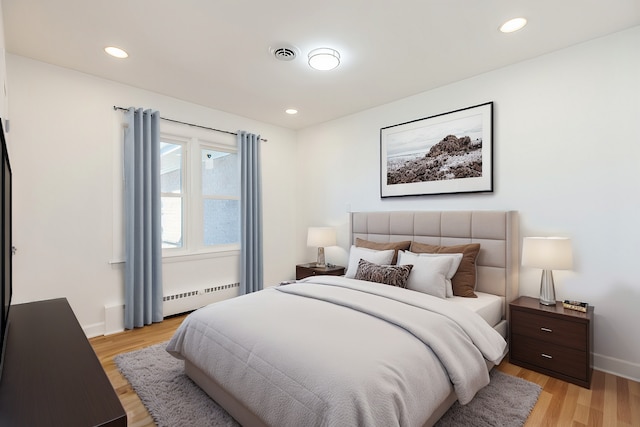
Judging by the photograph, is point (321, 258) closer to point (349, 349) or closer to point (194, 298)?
point (194, 298)

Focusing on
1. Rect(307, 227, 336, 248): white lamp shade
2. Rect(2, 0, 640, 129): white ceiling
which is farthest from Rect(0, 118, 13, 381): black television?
Rect(307, 227, 336, 248): white lamp shade

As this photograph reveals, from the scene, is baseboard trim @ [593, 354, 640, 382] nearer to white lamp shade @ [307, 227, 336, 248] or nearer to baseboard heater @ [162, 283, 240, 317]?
white lamp shade @ [307, 227, 336, 248]

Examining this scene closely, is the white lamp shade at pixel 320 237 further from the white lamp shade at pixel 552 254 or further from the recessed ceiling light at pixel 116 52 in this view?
the recessed ceiling light at pixel 116 52

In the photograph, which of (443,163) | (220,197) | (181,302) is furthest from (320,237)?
(181,302)

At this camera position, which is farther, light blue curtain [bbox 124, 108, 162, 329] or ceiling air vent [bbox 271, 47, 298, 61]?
light blue curtain [bbox 124, 108, 162, 329]

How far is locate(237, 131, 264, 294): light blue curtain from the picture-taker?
419 cm

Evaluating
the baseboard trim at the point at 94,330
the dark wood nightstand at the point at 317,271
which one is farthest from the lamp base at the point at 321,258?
the baseboard trim at the point at 94,330

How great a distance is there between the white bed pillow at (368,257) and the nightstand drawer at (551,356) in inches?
48.1

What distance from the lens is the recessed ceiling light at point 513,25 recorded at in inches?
87.4

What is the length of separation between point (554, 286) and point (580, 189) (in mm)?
838

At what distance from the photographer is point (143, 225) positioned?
3.32 m

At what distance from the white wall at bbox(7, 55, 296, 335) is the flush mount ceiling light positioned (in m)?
1.95

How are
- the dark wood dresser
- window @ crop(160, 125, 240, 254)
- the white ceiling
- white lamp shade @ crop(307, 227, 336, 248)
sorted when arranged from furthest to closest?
white lamp shade @ crop(307, 227, 336, 248) → window @ crop(160, 125, 240, 254) → the white ceiling → the dark wood dresser

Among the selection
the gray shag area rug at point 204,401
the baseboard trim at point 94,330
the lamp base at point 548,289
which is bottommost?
the gray shag area rug at point 204,401
